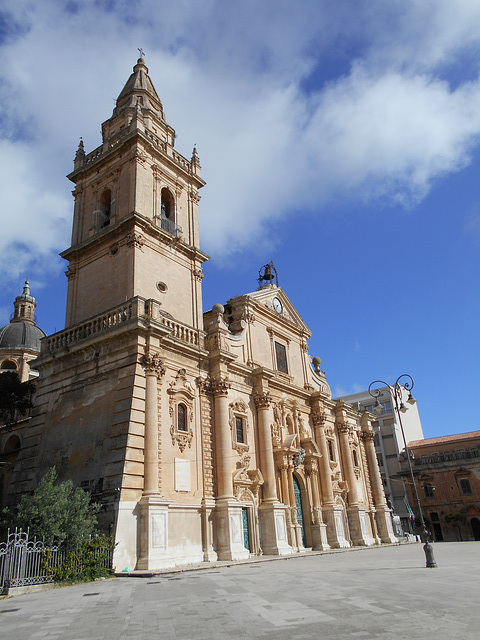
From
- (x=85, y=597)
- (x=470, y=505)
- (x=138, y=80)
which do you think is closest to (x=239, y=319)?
(x=138, y=80)

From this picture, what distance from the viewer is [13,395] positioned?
27125mm

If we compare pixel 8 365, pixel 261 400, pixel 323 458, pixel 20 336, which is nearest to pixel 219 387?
pixel 261 400

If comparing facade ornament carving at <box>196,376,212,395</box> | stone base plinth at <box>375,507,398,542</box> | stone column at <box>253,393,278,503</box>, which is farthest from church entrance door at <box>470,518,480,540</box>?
facade ornament carving at <box>196,376,212,395</box>

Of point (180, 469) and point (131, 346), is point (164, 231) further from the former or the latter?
point (180, 469)

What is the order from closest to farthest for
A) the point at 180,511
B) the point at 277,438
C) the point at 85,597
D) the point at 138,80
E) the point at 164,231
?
1. the point at 85,597
2. the point at 180,511
3. the point at 164,231
4. the point at 277,438
5. the point at 138,80

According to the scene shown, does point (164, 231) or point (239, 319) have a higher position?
point (164, 231)

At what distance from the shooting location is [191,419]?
2116 cm

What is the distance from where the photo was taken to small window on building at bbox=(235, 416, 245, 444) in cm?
2402

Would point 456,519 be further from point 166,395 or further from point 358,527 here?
point 166,395

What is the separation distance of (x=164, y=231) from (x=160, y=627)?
19.1m

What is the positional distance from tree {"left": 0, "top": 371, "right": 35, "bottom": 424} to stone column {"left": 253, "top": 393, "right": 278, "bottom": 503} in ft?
39.9

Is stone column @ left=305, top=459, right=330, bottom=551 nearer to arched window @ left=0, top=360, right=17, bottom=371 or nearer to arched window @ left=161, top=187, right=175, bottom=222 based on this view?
arched window @ left=161, top=187, right=175, bottom=222

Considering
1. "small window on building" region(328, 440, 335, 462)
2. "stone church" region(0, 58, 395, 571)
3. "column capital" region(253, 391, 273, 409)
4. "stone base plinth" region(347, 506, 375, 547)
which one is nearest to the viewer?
"stone church" region(0, 58, 395, 571)

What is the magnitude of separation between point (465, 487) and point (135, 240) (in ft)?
146
